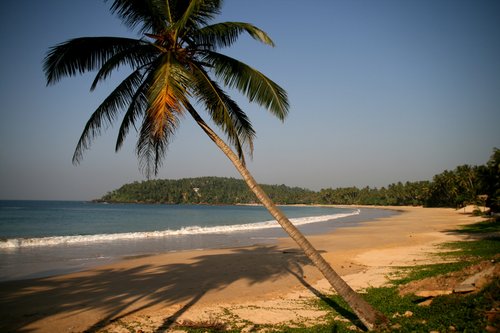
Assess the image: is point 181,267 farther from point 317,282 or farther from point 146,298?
point 317,282

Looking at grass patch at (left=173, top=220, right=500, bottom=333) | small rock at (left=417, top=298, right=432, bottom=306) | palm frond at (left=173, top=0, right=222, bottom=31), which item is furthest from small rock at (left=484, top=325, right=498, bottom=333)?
palm frond at (left=173, top=0, right=222, bottom=31)

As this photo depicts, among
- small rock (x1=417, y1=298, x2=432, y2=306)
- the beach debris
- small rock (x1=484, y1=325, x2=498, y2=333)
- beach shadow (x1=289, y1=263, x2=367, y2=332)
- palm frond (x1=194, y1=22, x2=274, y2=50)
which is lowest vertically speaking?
beach shadow (x1=289, y1=263, x2=367, y2=332)

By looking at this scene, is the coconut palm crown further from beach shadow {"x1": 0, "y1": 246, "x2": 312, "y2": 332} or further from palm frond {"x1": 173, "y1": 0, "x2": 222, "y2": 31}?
beach shadow {"x1": 0, "y1": 246, "x2": 312, "y2": 332}

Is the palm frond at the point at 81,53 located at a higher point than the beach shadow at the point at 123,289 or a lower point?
higher

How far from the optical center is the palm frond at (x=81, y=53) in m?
6.54

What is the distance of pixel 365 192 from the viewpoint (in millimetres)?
156875

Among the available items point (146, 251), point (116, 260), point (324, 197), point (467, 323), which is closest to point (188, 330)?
point (467, 323)

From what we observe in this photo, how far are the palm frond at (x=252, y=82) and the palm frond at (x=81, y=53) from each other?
1652 mm

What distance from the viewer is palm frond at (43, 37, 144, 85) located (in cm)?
654

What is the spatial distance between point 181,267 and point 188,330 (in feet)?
23.5

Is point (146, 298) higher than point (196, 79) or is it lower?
lower

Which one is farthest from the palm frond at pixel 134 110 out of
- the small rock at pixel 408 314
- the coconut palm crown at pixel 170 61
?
the small rock at pixel 408 314

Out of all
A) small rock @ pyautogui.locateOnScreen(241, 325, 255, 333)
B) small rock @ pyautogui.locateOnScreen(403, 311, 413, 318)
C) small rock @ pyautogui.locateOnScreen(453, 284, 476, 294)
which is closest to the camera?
small rock @ pyautogui.locateOnScreen(403, 311, 413, 318)

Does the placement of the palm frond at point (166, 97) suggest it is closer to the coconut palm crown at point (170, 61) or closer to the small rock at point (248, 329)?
the coconut palm crown at point (170, 61)
